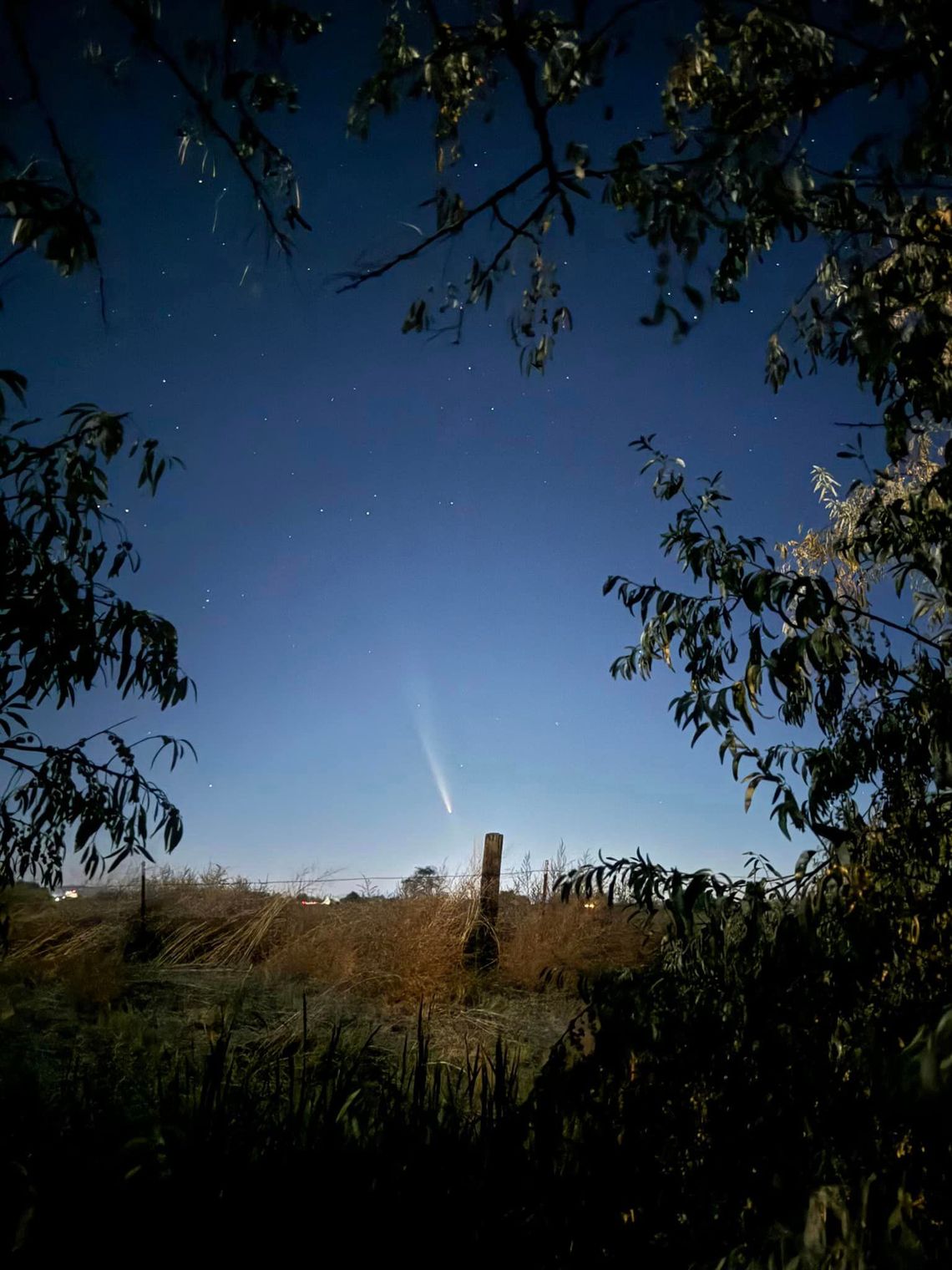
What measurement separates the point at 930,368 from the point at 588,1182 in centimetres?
186

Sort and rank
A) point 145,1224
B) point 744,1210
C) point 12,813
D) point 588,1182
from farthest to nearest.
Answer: point 12,813, point 744,1210, point 588,1182, point 145,1224

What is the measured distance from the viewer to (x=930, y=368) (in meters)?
1.84

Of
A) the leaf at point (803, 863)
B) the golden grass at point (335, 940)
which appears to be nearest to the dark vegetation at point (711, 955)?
the leaf at point (803, 863)

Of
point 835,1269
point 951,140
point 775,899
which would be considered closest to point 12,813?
point 775,899

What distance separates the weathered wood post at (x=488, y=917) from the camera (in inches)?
357

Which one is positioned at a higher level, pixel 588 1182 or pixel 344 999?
pixel 588 1182

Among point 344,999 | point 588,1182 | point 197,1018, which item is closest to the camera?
point 588,1182

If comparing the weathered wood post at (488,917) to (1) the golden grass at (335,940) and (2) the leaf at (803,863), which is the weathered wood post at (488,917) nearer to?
(1) the golden grass at (335,940)

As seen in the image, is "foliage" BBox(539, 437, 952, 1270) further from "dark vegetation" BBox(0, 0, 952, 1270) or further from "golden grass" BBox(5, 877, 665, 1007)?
"golden grass" BBox(5, 877, 665, 1007)

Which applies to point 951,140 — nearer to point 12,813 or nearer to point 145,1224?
point 145,1224

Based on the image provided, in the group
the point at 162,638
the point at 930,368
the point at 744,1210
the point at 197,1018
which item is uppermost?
the point at 930,368

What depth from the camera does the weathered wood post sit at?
29.7ft

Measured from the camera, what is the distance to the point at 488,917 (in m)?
9.51

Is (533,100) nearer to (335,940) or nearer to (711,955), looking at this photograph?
(711,955)
